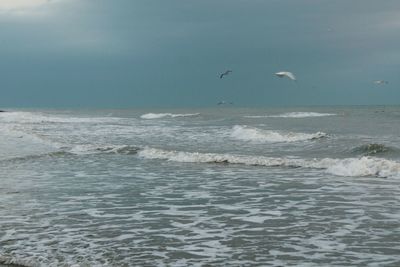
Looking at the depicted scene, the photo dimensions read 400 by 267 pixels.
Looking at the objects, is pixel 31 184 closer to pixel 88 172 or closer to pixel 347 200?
pixel 88 172

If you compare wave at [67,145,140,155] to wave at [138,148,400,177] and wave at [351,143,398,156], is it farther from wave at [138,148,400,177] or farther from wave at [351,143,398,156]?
wave at [351,143,398,156]

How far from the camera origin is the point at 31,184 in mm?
12656

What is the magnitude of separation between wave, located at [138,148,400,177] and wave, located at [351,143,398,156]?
12.3 feet

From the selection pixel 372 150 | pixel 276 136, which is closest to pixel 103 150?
pixel 276 136

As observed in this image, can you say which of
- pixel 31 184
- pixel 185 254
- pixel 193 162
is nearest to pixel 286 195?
pixel 185 254

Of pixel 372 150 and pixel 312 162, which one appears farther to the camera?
pixel 372 150

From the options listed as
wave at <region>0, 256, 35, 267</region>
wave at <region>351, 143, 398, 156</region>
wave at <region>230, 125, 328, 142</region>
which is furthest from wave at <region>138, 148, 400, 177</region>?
wave at <region>0, 256, 35, 267</region>

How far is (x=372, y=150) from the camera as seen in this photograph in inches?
796

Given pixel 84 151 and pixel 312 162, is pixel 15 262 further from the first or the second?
pixel 84 151

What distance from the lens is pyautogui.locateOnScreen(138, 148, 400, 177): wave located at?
14.2 metres

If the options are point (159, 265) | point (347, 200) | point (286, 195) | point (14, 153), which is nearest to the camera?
point (159, 265)

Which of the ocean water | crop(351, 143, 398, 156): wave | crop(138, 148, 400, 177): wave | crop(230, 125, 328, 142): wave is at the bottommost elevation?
the ocean water

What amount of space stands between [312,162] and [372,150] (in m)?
4.74

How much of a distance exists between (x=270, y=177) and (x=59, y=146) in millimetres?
13588
